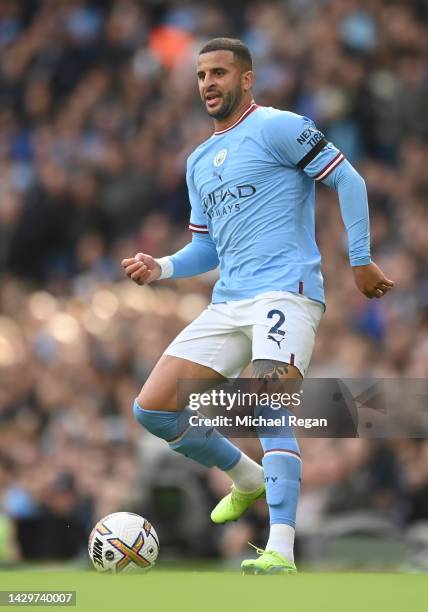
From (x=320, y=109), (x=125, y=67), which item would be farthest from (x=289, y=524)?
(x=125, y=67)

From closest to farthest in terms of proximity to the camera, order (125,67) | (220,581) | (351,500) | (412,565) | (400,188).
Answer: (220,581)
(412,565)
(351,500)
(400,188)
(125,67)

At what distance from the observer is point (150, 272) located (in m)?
7.27

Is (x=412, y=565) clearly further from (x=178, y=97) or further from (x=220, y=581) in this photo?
(x=178, y=97)

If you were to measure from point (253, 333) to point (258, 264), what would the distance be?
1.18ft

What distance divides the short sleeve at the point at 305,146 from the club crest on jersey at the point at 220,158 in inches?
12.1

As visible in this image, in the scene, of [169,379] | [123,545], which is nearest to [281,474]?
[169,379]

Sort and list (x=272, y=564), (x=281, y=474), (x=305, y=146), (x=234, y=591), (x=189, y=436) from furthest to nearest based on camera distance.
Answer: (x=189, y=436), (x=305, y=146), (x=281, y=474), (x=272, y=564), (x=234, y=591)

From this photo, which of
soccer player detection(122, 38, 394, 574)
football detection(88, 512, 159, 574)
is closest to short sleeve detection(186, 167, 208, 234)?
soccer player detection(122, 38, 394, 574)

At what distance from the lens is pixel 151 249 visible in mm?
14727

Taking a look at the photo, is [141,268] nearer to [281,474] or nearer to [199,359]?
[199,359]

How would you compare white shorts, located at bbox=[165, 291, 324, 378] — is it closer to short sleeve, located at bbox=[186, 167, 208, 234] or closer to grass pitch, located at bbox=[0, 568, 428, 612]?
short sleeve, located at bbox=[186, 167, 208, 234]

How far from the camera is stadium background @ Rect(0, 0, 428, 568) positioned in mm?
11273

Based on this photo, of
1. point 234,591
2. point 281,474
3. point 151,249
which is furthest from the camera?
point 151,249

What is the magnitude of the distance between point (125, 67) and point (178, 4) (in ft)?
3.76
